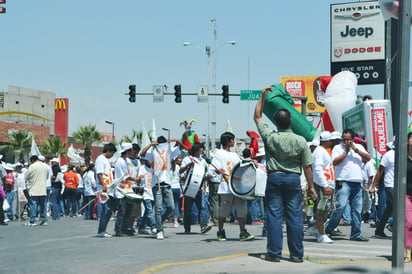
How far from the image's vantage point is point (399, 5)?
7.28 m

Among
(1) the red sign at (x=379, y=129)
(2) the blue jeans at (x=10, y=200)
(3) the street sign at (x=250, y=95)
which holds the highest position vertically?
(3) the street sign at (x=250, y=95)

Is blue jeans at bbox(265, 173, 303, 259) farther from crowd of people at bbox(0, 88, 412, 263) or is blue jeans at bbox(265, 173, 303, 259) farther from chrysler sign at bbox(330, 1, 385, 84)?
chrysler sign at bbox(330, 1, 385, 84)

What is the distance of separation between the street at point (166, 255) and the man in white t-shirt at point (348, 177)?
0.43 m

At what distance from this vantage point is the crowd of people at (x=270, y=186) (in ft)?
28.2

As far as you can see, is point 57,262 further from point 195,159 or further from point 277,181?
point 195,159

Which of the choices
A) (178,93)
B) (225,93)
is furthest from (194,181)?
(178,93)

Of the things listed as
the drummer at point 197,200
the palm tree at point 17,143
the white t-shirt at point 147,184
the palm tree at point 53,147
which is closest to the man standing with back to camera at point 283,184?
the drummer at point 197,200

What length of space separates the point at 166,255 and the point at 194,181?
12.5 feet

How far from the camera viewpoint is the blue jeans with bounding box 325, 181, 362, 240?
11.4 m

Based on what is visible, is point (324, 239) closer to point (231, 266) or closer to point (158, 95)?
point (231, 266)

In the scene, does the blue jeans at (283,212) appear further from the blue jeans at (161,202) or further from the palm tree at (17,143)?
the palm tree at (17,143)

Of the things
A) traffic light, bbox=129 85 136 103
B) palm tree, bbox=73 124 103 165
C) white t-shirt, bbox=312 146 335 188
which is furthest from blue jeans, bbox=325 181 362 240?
palm tree, bbox=73 124 103 165

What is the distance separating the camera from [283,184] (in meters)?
8.55

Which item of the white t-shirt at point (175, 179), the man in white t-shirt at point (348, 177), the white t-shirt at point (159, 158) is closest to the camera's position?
the man in white t-shirt at point (348, 177)
